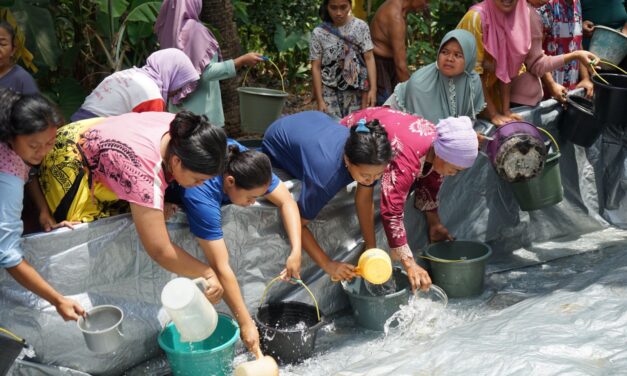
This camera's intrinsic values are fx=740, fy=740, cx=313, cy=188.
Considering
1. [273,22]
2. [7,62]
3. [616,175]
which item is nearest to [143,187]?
[7,62]

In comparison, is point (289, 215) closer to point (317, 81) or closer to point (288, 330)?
point (288, 330)

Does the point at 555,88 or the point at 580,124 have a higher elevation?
the point at 555,88

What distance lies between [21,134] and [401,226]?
66.8 inches

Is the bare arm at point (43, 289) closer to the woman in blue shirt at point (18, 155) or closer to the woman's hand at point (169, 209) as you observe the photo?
the woman in blue shirt at point (18, 155)

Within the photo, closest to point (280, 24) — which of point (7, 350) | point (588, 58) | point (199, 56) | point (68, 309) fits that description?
point (199, 56)

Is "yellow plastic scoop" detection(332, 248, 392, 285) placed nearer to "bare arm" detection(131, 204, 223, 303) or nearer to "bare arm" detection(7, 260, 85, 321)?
"bare arm" detection(131, 204, 223, 303)

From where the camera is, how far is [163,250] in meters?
2.77

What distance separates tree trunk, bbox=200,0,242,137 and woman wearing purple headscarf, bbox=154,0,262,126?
1223 millimetres

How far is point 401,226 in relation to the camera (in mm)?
3418

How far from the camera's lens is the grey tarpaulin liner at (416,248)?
2854mm

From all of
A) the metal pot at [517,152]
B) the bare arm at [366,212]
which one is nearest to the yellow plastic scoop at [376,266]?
the bare arm at [366,212]

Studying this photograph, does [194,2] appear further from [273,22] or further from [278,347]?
[273,22]

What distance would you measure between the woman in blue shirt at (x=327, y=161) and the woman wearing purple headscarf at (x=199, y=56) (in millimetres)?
681

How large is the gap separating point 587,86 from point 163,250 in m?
3.03
